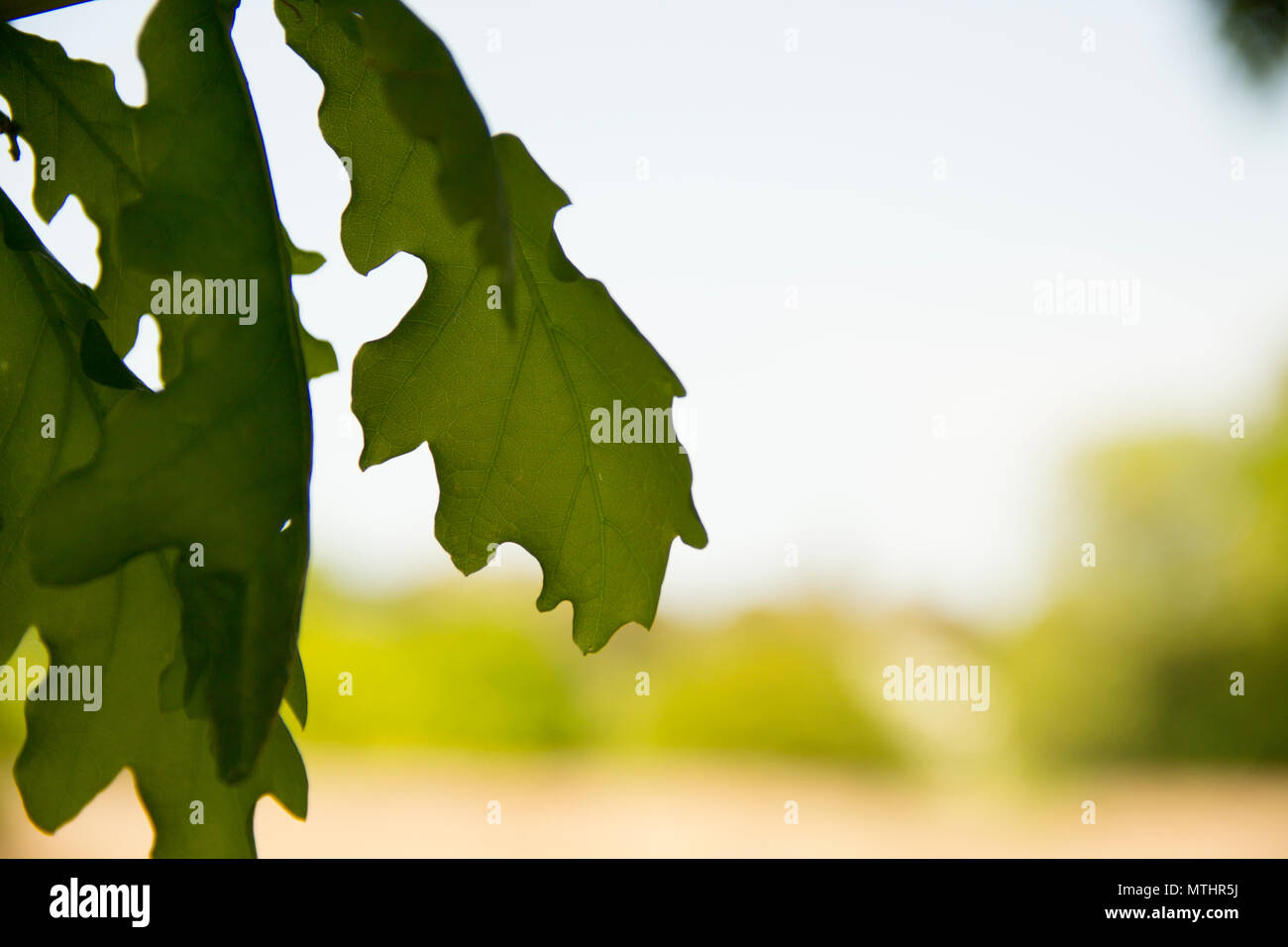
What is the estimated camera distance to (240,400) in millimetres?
432

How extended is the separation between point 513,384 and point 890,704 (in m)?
12.1

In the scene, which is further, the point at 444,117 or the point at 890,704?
the point at 890,704

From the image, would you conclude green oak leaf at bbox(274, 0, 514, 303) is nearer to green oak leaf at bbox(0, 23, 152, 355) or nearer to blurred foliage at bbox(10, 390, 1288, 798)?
green oak leaf at bbox(0, 23, 152, 355)

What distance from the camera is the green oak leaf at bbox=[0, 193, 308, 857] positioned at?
0.62 meters

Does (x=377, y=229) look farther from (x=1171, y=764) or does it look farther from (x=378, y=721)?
(x=1171, y=764)

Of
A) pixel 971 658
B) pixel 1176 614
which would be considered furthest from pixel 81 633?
pixel 1176 614

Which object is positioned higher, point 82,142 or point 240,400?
point 82,142

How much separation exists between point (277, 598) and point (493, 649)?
38.0 feet
